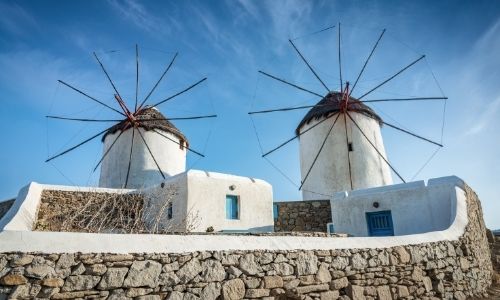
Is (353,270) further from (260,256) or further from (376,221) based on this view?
(376,221)

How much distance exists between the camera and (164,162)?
1677 centimetres

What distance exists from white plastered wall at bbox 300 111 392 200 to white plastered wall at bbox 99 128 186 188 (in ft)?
23.9

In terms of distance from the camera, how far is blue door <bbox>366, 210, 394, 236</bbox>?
10.6m

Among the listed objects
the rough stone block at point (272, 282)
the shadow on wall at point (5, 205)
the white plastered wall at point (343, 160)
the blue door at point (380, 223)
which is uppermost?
the white plastered wall at point (343, 160)

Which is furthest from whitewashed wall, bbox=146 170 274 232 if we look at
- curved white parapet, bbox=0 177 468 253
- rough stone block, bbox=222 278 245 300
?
rough stone block, bbox=222 278 245 300

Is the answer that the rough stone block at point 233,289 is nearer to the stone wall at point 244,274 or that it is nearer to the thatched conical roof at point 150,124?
the stone wall at point 244,274

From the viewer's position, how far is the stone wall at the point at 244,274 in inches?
127

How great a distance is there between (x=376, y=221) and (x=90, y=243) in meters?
9.52

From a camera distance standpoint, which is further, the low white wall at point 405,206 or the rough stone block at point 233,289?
the low white wall at point 405,206

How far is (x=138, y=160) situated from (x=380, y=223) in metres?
11.2

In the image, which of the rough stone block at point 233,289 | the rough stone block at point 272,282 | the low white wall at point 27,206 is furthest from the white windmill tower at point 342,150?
the rough stone block at point 233,289

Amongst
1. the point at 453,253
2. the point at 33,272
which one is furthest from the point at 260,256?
the point at 453,253

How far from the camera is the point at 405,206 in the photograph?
1030 centimetres

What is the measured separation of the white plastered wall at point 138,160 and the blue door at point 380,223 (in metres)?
9.64
